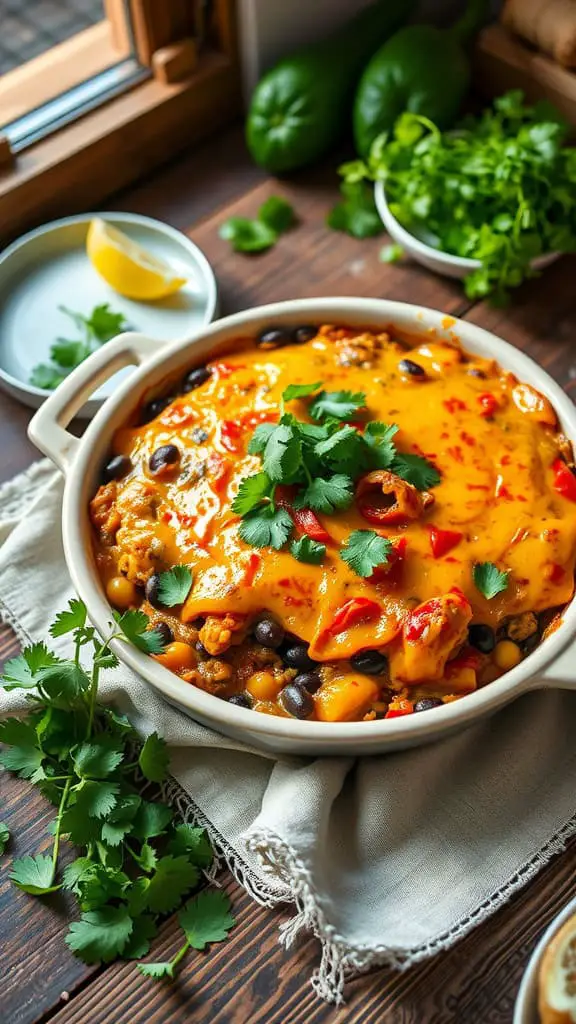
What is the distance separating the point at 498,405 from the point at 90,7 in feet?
5.97

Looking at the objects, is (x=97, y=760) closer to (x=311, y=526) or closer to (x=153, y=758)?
(x=153, y=758)

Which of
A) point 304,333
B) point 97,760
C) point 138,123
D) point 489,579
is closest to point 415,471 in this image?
point 489,579

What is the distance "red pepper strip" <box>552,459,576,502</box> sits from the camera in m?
2.17

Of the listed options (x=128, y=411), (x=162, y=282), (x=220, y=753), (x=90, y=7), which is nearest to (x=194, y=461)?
(x=128, y=411)

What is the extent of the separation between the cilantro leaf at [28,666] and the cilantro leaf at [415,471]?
76 cm

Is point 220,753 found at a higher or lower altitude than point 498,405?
lower

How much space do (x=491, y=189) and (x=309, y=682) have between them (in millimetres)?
1418

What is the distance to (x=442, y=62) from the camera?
295cm

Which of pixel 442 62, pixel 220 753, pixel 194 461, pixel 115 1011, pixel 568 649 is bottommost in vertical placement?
pixel 115 1011

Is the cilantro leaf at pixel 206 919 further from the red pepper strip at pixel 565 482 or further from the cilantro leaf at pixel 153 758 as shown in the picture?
the red pepper strip at pixel 565 482

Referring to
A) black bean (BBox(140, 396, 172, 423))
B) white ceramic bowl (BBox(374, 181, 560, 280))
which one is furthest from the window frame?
black bean (BBox(140, 396, 172, 423))

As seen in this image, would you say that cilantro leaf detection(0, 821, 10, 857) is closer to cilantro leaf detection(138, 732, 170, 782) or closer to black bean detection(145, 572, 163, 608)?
cilantro leaf detection(138, 732, 170, 782)

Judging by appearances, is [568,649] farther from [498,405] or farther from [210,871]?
[210,871]

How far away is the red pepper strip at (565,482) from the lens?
2174 mm
